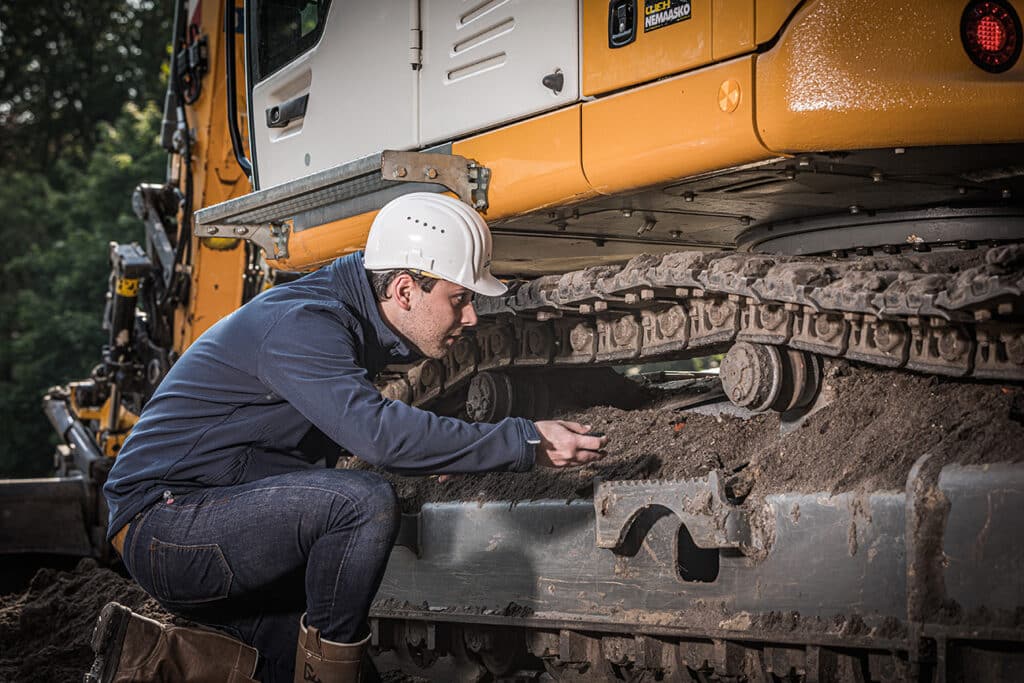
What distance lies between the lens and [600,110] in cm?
366

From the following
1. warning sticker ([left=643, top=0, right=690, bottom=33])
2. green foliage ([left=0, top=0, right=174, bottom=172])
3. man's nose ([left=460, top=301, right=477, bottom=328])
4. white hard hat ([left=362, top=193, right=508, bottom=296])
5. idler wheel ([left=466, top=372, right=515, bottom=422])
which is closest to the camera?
warning sticker ([left=643, top=0, right=690, bottom=33])

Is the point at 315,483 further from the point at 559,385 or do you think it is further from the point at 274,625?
the point at 559,385

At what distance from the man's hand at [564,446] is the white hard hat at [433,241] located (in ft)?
1.82

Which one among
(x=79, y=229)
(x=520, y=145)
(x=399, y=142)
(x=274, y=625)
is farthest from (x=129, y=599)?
(x=79, y=229)

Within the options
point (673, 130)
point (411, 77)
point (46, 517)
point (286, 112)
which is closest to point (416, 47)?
point (411, 77)

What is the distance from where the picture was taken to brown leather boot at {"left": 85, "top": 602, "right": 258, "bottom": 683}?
382 centimetres

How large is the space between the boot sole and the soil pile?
4.19ft

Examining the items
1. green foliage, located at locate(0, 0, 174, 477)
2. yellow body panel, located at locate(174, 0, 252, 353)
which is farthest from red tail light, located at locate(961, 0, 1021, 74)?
green foliage, located at locate(0, 0, 174, 477)

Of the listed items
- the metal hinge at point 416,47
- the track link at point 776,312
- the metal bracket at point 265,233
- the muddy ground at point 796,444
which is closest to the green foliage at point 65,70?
the metal bracket at point 265,233

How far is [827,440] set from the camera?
3.54m

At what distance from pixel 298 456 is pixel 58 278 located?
17.7m

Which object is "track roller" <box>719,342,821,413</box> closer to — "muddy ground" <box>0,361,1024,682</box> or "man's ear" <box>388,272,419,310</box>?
"muddy ground" <box>0,361,1024,682</box>

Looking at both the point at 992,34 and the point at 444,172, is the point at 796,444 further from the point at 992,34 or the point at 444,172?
the point at 444,172

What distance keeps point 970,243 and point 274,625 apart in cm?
238
